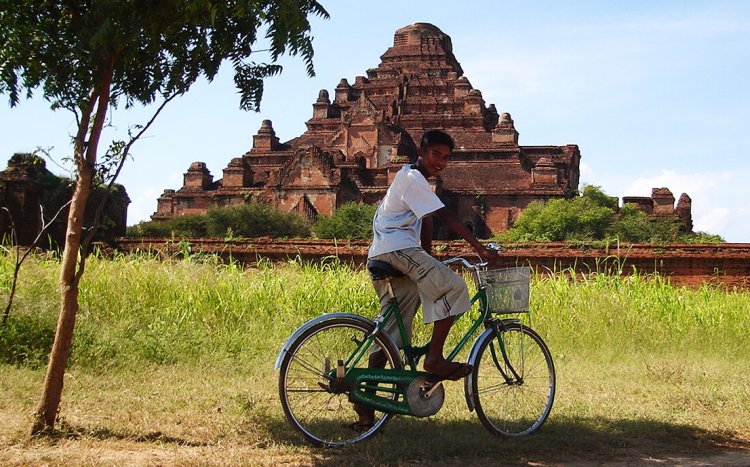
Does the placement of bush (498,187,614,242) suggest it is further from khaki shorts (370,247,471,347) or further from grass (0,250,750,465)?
khaki shorts (370,247,471,347)

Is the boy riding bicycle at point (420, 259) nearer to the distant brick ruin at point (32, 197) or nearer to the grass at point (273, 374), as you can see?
the grass at point (273, 374)

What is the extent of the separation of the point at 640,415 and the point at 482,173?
25.6m

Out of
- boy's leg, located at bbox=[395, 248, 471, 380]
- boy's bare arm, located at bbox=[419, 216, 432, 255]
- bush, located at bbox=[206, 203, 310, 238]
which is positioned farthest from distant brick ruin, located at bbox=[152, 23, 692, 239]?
boy's leg, located at bbox=[395, 248, 471, 380]

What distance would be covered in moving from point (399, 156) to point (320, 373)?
26.2 m

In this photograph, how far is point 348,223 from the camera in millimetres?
25531

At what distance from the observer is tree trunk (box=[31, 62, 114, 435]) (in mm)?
4238

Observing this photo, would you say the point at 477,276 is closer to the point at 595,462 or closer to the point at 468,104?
the point at 595,462

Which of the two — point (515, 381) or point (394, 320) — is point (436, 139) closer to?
point (394, 320)

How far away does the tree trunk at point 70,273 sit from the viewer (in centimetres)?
424

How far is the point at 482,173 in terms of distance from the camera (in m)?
30.6

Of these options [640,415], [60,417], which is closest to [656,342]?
[640,415]

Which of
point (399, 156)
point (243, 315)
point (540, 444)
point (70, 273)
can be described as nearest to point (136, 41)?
point (70, 273)

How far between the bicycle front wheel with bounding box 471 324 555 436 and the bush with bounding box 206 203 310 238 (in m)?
19.8

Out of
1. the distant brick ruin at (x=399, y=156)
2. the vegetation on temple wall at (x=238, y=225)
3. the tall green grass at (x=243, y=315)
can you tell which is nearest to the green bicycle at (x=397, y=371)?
the tall green grass at (x=243, y=315)
